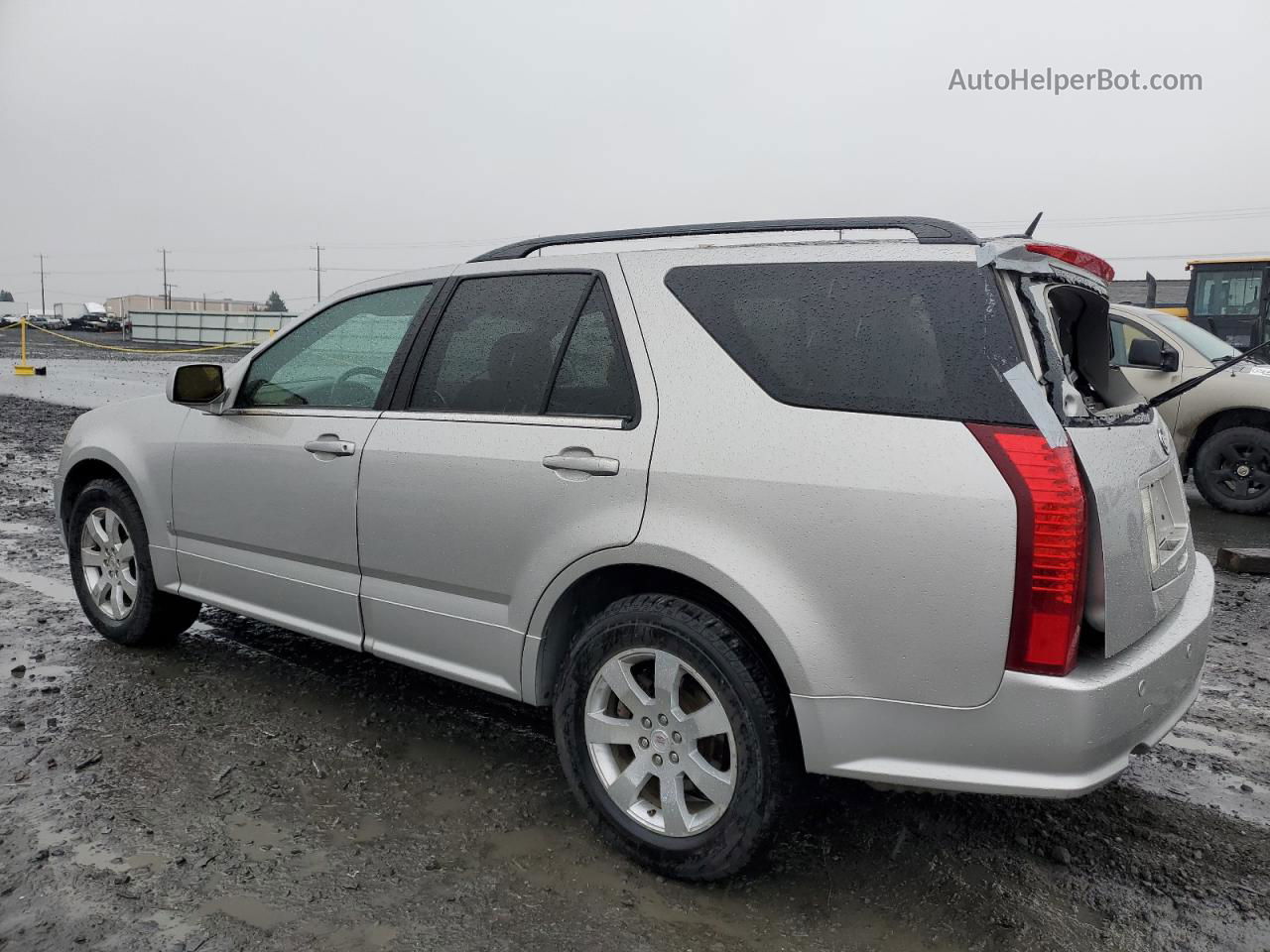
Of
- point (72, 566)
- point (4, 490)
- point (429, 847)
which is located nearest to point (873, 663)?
point (429, 847)

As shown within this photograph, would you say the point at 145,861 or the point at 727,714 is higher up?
the point at 727,714

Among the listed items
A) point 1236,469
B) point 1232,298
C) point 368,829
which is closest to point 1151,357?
point 1236,469

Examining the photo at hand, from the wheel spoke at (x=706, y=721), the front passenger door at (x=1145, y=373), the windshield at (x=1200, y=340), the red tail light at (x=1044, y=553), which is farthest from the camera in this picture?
the windshield at (x=1200, y=340)

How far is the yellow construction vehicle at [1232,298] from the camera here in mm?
15609

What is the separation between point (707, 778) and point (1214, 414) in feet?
26.7

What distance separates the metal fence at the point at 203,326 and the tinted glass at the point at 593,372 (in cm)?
3984

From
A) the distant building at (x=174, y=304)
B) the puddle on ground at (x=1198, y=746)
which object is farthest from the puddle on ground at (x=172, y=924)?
the distant building at (x=174, y=304)

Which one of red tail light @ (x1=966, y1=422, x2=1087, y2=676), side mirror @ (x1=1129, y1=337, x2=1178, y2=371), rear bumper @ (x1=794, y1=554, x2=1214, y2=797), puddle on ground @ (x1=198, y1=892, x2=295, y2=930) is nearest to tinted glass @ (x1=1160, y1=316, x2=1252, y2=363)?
side mirror @ (x1=1129, y1=337, x2=1178, y2=371)

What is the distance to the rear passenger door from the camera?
2930 mm

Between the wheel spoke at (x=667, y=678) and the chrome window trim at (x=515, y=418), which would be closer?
the wheel spoke at (x=667, y=678)

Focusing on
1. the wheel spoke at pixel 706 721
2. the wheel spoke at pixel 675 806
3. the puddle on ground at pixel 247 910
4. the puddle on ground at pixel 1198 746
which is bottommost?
the puddle on ground at pixel 247 910

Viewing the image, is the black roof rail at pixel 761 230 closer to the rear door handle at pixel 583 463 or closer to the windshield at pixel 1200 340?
the rear door handle at pixel 583 463

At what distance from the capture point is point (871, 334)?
258cm

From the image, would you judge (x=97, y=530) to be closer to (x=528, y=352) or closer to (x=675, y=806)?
(x=528, y=352)
